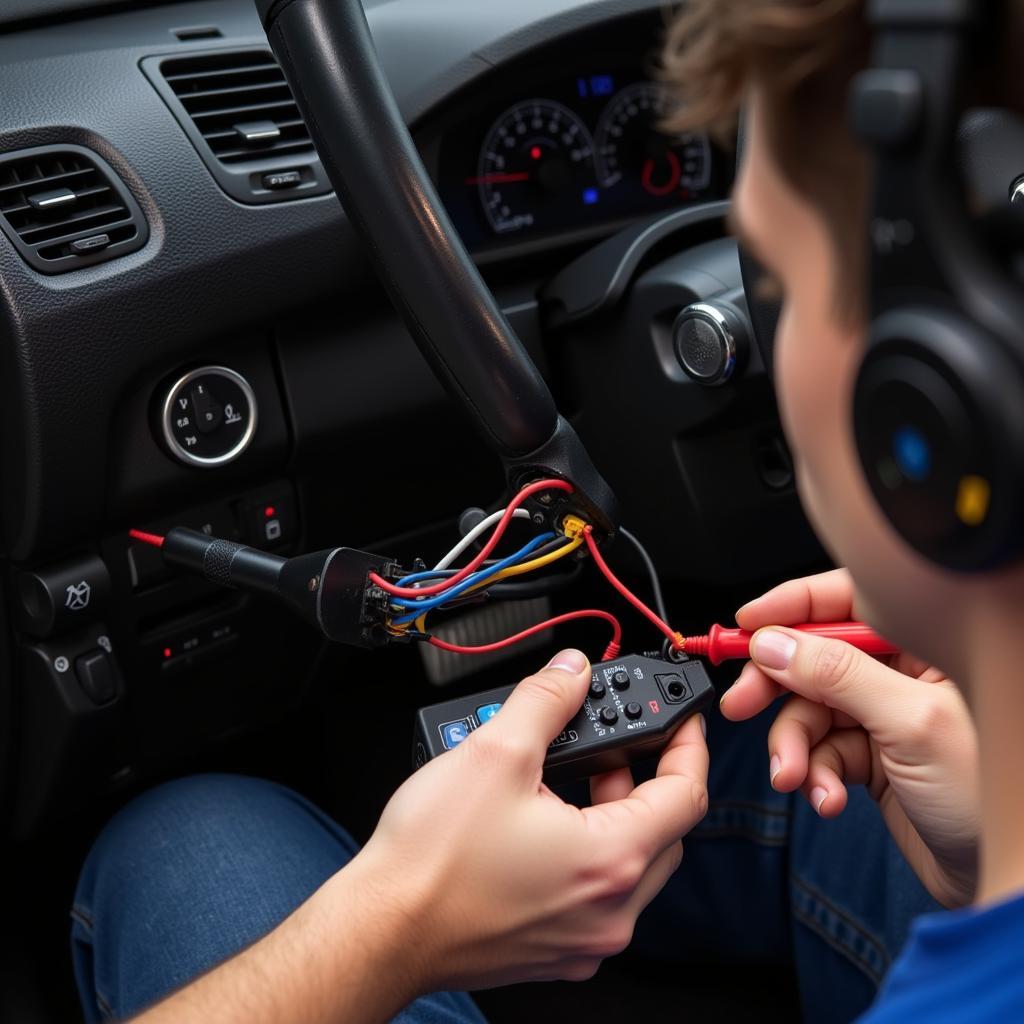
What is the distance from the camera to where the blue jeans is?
100 centimetres

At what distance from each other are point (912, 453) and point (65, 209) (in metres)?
0.88

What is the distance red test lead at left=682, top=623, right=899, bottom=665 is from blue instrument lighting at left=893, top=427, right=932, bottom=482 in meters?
0.45

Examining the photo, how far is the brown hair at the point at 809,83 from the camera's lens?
48cm

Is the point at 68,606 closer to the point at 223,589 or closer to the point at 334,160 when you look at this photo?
the point at 223,589

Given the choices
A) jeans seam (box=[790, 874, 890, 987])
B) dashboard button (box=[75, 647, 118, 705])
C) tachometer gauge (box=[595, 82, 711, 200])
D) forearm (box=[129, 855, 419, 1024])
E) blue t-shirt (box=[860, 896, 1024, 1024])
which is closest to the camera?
blue t-shirt (box=[860, 896, 1024, 1024])

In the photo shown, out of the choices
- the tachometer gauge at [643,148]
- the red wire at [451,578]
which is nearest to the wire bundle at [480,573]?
the red wire at [451,578]

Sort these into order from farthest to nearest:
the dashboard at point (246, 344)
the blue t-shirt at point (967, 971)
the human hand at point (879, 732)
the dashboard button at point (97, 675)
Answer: the dashboard button at point (97, 675)
the dashboard at point (246, 344)
the human hand at point (879, 732)
the blue t-shirt at point (967, 971)

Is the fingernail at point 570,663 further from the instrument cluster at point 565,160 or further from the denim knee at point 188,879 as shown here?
the instrument cluster at point 565,160

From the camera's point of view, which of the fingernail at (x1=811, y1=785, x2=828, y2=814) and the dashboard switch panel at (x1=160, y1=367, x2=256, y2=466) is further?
the dashboard switch panel at (x1=160, y1=367, x2=256, y2=466)

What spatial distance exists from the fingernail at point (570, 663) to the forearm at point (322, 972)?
0.21 m

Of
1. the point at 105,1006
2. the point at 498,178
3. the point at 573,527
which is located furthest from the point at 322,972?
the point at 498,178

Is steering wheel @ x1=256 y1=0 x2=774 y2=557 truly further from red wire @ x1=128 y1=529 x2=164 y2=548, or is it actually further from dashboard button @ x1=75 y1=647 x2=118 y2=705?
dashboard button @ x1=75 y1=647 x2=118 y2=705

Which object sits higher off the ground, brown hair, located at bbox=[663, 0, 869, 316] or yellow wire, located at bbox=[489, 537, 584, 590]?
brown hair, located at bbox=[663, 0, 869, 316]

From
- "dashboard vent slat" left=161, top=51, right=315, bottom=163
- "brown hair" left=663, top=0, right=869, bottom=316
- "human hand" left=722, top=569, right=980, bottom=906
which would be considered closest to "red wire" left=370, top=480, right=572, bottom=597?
"human hand" left=722, top=569, right=980, bottom=906
